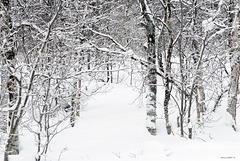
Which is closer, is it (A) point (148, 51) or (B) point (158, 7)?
(A) point (148, 51)

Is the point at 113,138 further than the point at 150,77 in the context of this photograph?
No

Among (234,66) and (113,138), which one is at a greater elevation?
(234,66)

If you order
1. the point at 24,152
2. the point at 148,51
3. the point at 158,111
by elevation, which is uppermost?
the point at 148,51

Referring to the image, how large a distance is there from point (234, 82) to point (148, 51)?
3.22 metres

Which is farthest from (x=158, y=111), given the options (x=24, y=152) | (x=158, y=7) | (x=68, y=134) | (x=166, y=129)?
(x=24, y=152)

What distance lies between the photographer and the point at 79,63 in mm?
7602

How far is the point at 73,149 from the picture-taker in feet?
22.5

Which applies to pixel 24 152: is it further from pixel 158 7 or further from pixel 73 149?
pixel 158 7

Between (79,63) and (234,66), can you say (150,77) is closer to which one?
(79,63)

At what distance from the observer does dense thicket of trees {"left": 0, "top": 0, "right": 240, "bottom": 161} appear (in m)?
4.88

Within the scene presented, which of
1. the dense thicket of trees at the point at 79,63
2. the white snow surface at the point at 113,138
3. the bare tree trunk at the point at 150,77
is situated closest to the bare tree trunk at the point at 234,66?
the dense thicket of trees at the point at 79,63

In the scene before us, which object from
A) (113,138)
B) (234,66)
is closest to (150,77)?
(113,138)

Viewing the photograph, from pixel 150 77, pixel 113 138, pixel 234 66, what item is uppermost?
pixel 234 66

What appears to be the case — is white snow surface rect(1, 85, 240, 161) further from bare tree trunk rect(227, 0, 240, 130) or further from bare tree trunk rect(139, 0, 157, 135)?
bare tree trunk rect(227, 0, 240, 130)
